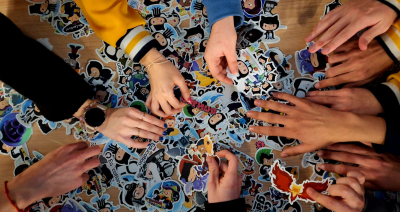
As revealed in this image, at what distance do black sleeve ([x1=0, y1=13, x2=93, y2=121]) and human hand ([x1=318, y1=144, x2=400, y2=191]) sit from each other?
92 cm

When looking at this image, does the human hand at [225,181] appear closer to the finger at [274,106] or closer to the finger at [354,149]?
the finger at [274,106]

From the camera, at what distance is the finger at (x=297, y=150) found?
36.6 inches

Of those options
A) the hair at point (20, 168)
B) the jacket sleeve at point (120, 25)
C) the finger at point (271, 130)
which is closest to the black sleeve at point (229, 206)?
the finger at point (271, 130)

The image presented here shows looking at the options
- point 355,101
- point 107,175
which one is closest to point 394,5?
point 355,101

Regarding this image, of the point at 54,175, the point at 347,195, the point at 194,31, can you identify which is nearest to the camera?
the point at 347,195

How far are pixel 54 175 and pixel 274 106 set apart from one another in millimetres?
834

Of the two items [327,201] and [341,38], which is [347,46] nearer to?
[341,38]

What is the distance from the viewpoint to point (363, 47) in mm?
894

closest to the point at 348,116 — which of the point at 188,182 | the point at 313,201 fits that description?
the point at 313,201

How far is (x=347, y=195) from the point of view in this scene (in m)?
0.85

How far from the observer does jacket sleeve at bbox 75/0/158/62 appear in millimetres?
877

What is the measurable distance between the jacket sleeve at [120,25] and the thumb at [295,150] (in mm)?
613

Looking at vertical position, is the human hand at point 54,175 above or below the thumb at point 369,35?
below

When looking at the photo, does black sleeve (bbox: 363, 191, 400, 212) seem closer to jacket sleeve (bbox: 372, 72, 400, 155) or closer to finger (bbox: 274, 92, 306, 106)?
jacket sleeve (bbox: 372, 72, 400, 155)
